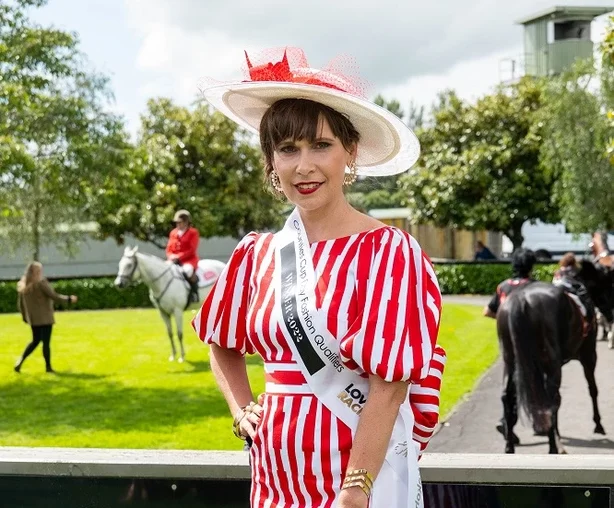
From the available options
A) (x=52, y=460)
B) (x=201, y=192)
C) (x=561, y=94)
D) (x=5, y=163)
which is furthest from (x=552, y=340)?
(x=201, y=192)

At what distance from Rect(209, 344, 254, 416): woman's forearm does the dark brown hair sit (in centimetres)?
54

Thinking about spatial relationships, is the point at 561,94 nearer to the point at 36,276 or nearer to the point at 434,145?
the point at 434,145

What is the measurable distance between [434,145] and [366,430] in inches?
1476

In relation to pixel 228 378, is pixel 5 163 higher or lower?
higher

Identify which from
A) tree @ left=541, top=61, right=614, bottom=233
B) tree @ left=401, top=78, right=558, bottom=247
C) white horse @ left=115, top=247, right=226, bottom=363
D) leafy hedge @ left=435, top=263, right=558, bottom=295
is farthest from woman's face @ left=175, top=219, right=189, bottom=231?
tree @ left=401, top=78, right=558, bottom=247

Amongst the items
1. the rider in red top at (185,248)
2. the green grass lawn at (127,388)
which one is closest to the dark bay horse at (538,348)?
the green grass lawn at (127,388)

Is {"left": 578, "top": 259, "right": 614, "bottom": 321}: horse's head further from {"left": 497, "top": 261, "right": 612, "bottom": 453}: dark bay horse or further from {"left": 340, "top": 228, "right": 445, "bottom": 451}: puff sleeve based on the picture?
{"left": 340, "top": 228, "right": 445, "bottom": 451}: puff sleeve

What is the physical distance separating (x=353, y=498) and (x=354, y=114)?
957 mm

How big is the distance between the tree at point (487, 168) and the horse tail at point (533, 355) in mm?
26142

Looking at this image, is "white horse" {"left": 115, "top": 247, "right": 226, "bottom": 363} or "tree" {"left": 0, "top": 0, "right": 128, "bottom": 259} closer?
"tree" {"left": 0, "top": 0, "right": 128, "bottom": 259}

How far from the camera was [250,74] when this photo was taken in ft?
8.06

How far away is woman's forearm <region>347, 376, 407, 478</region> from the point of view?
6.94ft

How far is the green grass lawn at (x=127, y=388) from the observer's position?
9766mm

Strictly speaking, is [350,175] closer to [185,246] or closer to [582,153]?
[185,246]
